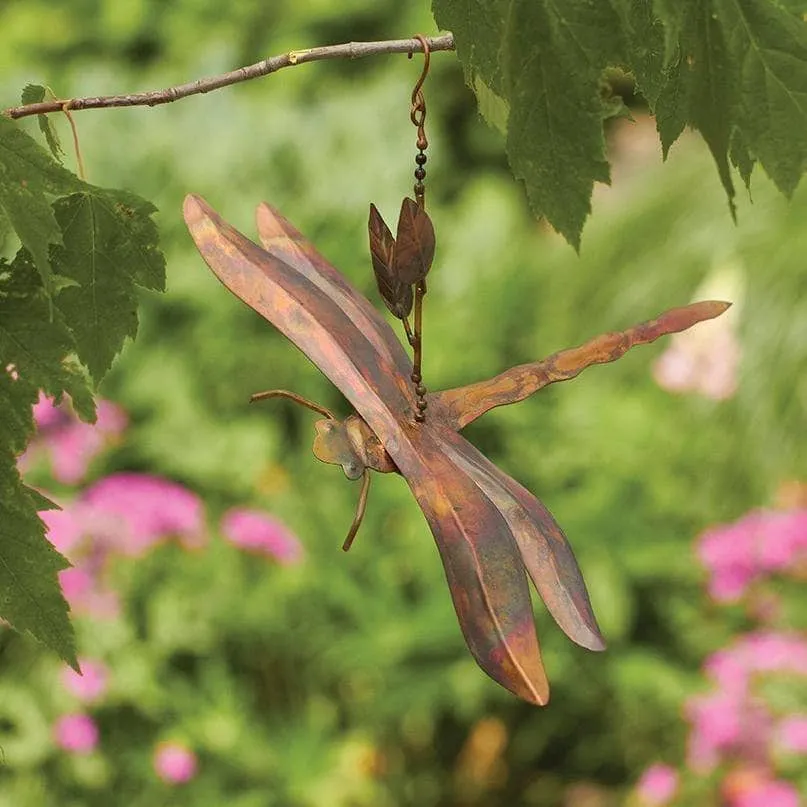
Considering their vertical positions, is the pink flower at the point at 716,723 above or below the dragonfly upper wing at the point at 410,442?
above

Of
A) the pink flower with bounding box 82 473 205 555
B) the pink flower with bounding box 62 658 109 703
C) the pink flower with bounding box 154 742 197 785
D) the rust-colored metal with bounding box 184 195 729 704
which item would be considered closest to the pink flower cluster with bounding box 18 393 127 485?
the pink flower with bounding box 82 473 205 555

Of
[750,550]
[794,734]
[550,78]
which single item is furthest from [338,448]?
[750,550]

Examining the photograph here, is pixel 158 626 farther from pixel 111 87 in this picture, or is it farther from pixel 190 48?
pixel 190 48

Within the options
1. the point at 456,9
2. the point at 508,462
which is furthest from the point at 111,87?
the point at 456,9

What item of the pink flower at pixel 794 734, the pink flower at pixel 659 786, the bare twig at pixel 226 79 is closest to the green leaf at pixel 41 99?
the bare twig at pixel 226 79

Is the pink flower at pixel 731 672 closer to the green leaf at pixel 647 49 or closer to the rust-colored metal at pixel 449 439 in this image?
the rust-colored metal at pixel 449 439

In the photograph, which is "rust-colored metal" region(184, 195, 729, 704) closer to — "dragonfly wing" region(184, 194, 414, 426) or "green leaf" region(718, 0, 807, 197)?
"dragonfly wing" region(184, 194, 414, 426)
